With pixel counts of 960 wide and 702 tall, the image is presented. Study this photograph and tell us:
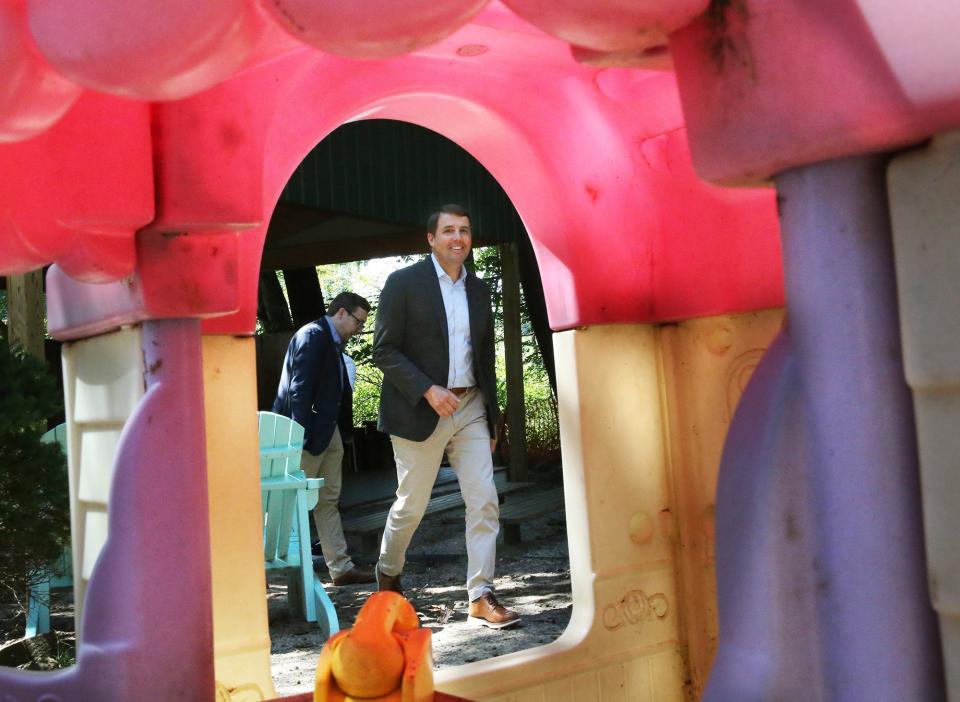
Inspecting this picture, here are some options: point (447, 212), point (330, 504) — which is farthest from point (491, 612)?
point (447, 212)

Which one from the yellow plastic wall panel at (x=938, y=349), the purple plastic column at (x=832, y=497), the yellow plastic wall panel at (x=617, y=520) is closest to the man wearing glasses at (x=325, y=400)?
the yellow plastic wall panel at (x=617, y=520)

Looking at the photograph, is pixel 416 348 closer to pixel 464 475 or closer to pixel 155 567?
pixel 464 475

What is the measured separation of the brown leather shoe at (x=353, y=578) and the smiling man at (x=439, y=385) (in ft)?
5.11

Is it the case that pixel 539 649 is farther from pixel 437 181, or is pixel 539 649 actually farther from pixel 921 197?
pixel 437 181

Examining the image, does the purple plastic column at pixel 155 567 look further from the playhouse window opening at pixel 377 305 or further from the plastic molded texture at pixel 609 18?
the playhouse window opening at pixel 377 305

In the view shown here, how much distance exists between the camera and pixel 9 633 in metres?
5.23

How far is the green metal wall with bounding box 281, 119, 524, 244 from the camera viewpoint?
7.62 metres

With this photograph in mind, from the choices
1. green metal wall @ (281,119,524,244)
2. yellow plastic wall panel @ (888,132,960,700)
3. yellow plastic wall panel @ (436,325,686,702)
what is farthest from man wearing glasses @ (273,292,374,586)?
yellow plastic wall panel @ (888,132,960,700)

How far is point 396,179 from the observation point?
8258 mm

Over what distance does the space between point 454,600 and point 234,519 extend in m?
3.01

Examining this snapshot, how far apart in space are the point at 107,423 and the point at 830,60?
1.96 meters

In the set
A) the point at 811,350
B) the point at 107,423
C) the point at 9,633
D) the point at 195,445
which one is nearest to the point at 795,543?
the point at 811,350

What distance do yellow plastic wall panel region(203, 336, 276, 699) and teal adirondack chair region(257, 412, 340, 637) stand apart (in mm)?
2077

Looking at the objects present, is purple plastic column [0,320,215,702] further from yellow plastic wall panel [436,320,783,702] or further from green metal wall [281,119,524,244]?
green metal wall [281,119,524,244]
